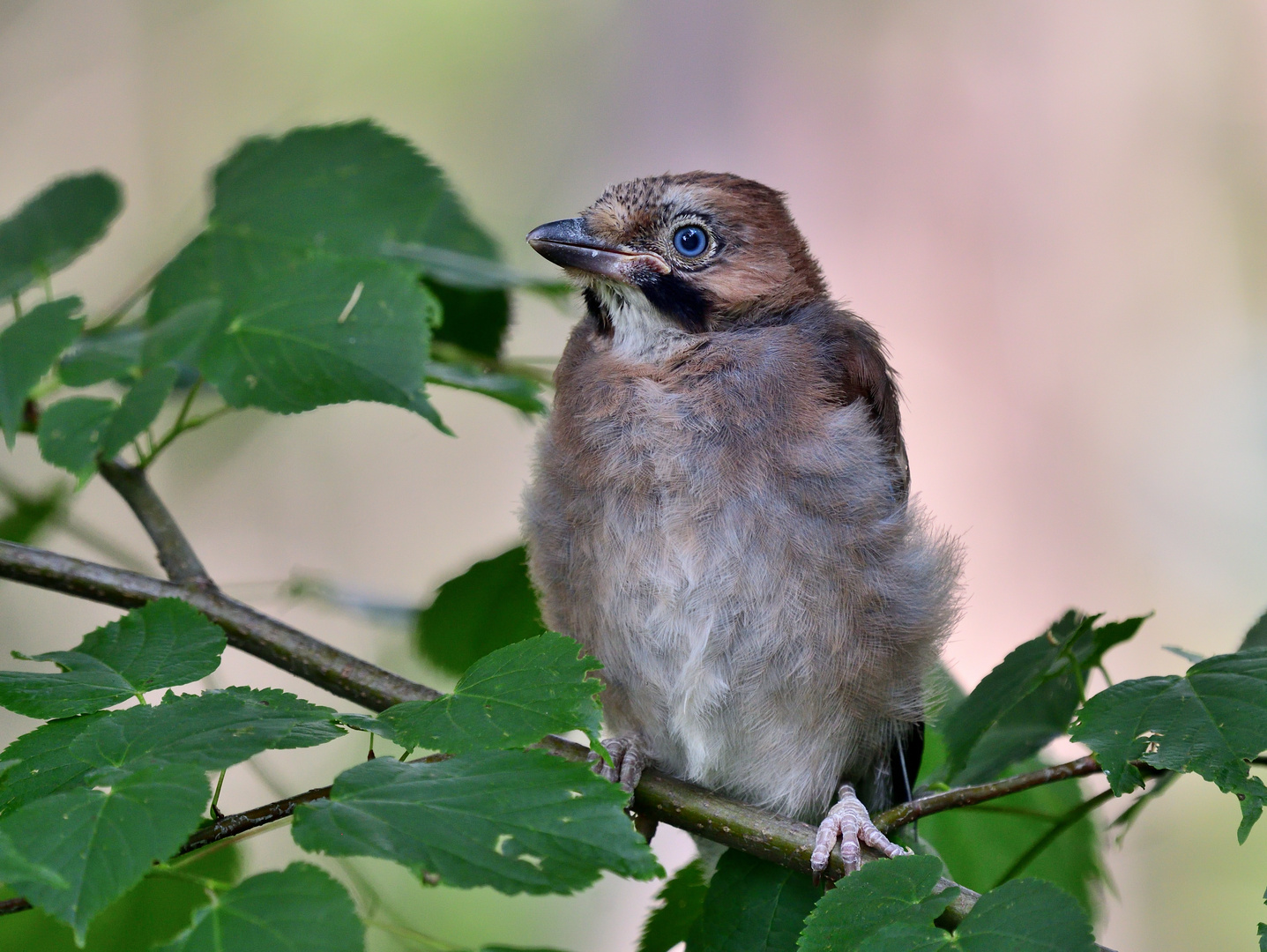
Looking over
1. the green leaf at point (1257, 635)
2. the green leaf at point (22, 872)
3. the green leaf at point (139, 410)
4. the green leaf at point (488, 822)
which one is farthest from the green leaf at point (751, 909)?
the green leaf at point (139, 410)

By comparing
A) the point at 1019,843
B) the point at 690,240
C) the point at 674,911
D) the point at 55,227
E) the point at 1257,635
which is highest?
the point at 690,240

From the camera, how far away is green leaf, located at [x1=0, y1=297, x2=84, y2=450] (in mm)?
2016

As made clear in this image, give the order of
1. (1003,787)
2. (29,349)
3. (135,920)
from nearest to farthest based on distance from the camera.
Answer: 1. (1003,787)
2. (29,349)
3. (135,920)

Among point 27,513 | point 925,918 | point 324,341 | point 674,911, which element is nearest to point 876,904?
point 925,918

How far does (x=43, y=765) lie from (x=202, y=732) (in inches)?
8.8

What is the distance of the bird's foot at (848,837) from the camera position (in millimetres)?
2138

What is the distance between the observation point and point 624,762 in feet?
8.86

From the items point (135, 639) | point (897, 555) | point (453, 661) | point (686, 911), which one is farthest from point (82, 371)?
point (897, 555)

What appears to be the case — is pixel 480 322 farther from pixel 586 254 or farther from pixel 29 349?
pixel 29 349

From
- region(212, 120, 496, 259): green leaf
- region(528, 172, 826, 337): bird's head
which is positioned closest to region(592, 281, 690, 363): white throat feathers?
region(528, 172, 826, 337): bird's head

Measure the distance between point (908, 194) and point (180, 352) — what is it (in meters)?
5.73

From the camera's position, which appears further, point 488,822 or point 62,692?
point 62,692

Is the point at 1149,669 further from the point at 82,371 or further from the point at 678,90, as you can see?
the point at 82,371

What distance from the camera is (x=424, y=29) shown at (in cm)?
709
